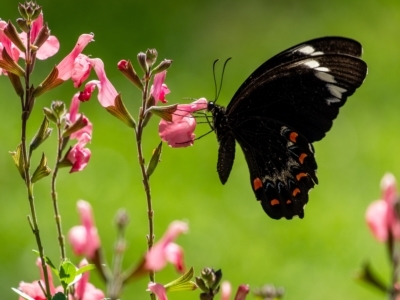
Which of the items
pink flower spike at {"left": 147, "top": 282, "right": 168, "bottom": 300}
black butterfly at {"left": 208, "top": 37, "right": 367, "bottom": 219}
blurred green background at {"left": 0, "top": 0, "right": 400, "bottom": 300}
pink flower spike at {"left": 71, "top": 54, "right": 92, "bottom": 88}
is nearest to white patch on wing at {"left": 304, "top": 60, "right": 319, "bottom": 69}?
black butterfly at {"left": 208, "top": 37, "right": 367, "bottom": 219}

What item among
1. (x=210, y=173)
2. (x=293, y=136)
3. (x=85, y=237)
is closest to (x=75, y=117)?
(x=85, y=237)

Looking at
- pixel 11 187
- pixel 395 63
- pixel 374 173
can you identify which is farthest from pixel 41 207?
pixel 395 63

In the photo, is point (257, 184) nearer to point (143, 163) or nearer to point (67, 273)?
point (143, 163)

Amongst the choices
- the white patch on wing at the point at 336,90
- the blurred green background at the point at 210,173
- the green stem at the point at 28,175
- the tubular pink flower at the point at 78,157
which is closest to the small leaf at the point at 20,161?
the green stem at the point at 28,175

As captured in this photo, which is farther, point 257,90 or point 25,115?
point 257,90

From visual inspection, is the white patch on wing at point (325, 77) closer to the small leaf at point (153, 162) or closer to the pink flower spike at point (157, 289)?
the small leaf at point (153, 162)

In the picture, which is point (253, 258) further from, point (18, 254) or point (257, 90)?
point (257, 90)

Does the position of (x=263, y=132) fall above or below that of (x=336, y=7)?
below
